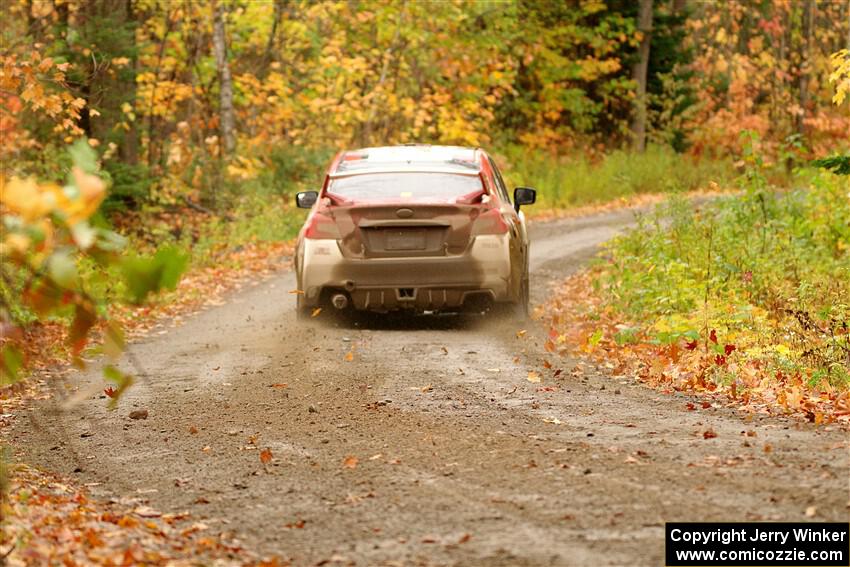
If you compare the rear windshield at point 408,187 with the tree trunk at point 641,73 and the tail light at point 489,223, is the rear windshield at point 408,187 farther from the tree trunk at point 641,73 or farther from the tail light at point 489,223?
the tree trunk at point 641,73

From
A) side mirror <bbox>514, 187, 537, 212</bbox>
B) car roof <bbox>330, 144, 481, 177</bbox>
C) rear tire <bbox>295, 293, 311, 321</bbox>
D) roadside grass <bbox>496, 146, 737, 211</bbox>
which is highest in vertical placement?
car roof <bbox>330, 144, 481, 177</bbox>

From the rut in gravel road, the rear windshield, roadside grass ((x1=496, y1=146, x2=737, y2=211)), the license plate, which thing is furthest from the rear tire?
roadside grass ((x1=496, y1=146, x2=737, y2=211))

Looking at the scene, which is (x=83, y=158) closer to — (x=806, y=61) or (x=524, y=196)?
(x=524, y=196)

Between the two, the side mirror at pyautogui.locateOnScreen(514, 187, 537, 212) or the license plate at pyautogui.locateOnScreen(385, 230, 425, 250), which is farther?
the side mirror at pyautogui.locateOnScreen(514, 187, 537, 212)

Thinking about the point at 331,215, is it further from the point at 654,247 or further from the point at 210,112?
the point at 210,112

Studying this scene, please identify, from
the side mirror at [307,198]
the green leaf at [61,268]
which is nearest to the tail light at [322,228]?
the side mirror at [307,198]

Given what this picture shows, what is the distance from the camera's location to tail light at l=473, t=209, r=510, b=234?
12.2 m

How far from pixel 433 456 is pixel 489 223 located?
557 cm

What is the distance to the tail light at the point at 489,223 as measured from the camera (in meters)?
12.2

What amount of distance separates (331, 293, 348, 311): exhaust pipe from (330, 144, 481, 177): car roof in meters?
1.26

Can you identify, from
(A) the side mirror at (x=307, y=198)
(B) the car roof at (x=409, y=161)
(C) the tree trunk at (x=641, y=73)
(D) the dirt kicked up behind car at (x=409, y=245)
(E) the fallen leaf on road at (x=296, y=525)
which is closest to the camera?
(E) the fallen leaf on road at (x=296, y=525)

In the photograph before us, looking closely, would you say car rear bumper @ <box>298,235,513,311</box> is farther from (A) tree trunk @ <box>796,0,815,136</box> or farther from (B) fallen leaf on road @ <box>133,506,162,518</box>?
(A) tree trunk @ <box>796,0,815,136</box>

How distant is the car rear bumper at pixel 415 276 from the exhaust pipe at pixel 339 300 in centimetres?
6

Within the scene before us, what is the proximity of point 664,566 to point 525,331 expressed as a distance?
24.8 feet
